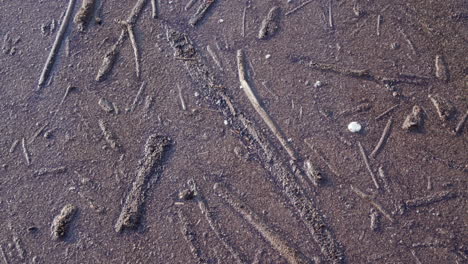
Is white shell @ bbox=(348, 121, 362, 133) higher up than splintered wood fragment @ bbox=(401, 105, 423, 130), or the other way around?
white shell @ bbox=(348, 121, 362, 133)

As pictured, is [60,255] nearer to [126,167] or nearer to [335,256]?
[126,167]

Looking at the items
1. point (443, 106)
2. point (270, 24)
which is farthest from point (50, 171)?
point (443, 106)

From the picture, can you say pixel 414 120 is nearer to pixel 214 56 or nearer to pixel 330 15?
pixel 330 15

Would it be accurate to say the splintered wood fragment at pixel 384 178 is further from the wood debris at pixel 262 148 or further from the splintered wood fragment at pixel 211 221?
the splintered wood fragment at pixel 211 221

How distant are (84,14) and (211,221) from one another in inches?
65.5

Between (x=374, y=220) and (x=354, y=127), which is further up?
(x=354, y=127)

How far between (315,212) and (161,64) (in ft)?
4.29

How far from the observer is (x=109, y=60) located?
2789 mm

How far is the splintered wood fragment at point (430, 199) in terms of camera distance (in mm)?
2240

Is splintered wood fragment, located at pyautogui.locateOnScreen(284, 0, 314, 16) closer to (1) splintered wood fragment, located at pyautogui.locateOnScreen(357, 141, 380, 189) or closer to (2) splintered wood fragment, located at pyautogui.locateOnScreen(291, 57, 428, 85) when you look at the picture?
(2) splintered wood fragment, located at pyautogui.locateOnScreen(291, 57, 428, 85)

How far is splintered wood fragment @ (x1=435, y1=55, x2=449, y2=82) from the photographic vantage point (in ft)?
8.36

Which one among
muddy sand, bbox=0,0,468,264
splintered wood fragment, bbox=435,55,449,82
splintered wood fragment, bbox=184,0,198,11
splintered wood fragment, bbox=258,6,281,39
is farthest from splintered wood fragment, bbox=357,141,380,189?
splintered wood fragment, bbox=184,0,198,11

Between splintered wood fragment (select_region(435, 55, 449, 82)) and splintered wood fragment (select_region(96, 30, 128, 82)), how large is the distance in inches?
76.2

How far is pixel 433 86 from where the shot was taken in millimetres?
2529
